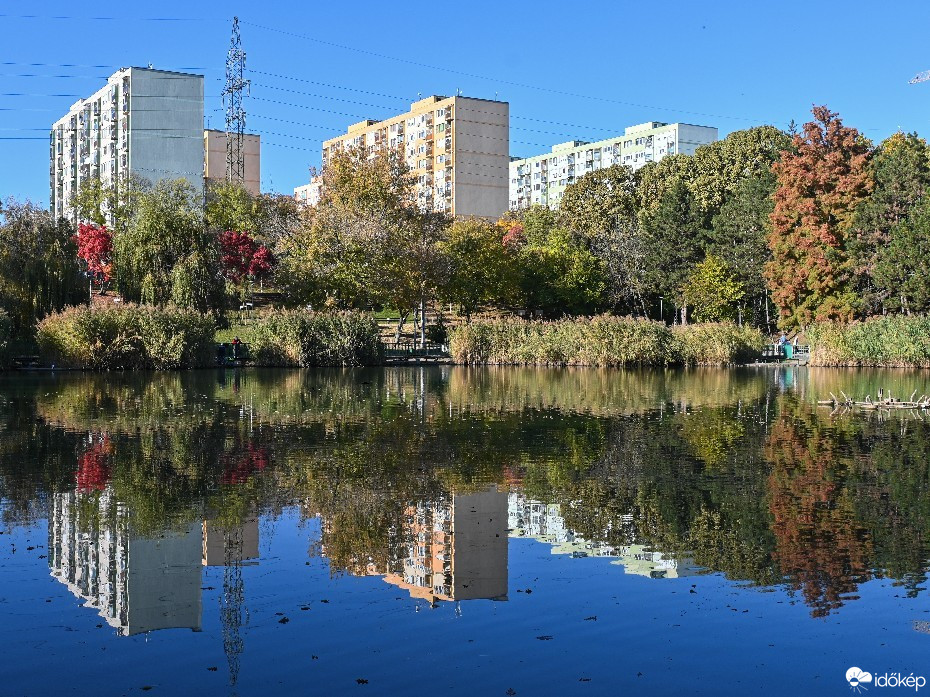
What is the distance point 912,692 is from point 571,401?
24380 millimetres

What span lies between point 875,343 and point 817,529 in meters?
48.0

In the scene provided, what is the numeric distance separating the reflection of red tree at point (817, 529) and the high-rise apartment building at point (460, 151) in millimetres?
107683

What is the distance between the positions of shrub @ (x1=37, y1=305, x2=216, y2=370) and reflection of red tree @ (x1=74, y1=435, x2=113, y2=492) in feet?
90.6

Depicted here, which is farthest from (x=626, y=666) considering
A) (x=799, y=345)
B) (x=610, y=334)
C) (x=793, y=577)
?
(x=799, y=345)

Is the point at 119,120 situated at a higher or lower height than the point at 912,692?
higher

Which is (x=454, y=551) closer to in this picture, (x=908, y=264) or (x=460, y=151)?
(x=908, y=264)

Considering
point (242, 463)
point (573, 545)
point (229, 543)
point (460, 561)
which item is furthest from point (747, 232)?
point (229, 543)

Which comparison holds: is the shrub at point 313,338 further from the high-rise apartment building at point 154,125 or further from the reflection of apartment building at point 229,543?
the high-rise apartment building at point 154,125

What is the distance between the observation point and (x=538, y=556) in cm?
1077

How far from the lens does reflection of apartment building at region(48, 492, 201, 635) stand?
884 cm

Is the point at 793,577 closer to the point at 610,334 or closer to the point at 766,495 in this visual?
the point at 766,495

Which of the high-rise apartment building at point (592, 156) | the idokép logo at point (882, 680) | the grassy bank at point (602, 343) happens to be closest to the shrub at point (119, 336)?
the grassy bank at point (602, 343)

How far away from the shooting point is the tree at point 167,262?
2029 inches

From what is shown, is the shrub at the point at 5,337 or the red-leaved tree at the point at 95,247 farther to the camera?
the red-leaved tree at the point at 95,247
